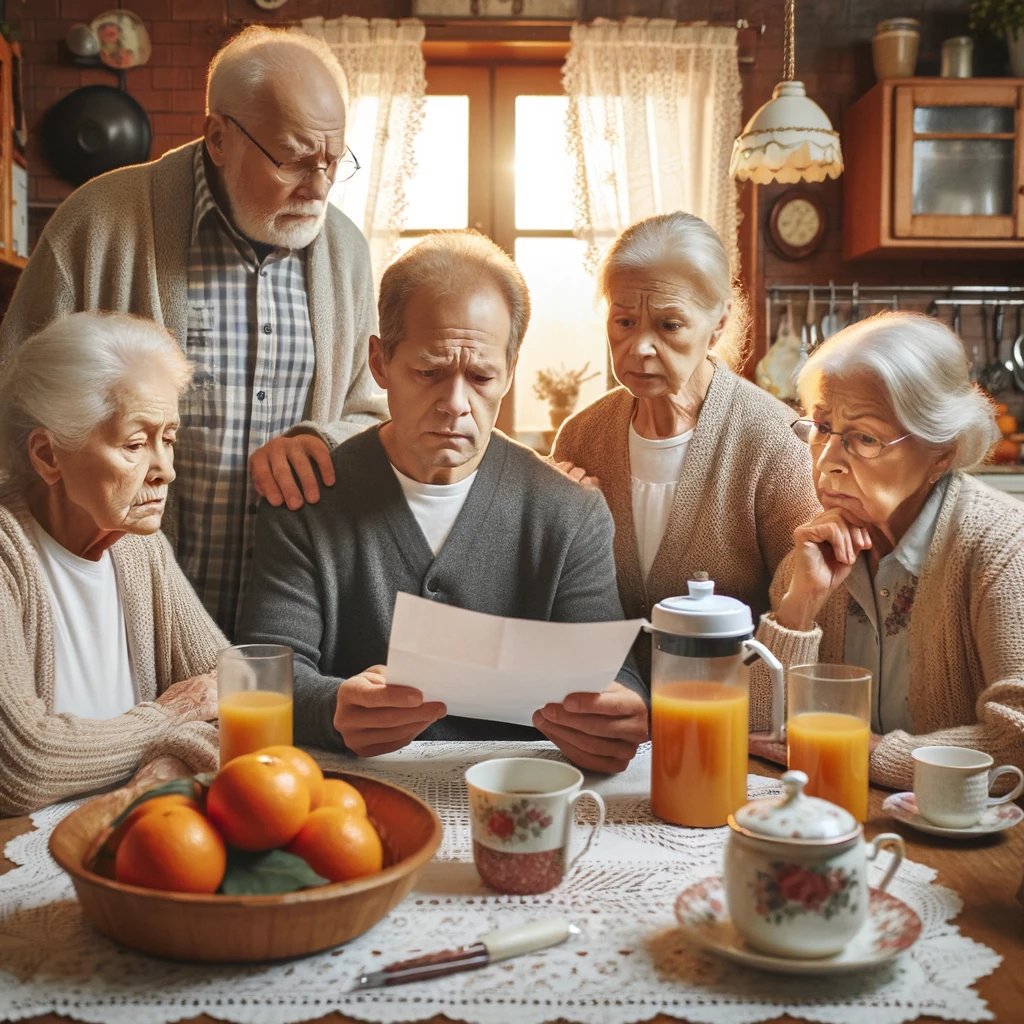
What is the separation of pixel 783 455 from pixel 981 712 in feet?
2.43

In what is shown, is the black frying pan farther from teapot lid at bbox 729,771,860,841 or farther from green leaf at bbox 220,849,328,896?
teapot lid at bbox 729,771,860,841

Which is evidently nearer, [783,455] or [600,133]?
[783,455]

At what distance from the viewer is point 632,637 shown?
4.50 feet

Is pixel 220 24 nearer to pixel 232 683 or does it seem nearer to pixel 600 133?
pixel 600 133

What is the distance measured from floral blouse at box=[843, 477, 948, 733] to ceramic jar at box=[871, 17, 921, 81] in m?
3.50

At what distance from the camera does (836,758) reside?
1423 millimetres

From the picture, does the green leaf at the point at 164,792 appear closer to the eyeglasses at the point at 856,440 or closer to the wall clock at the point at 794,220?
the eyeglasses at the point at 856,440

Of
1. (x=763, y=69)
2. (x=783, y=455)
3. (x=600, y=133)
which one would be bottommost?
(x=783, y=455)

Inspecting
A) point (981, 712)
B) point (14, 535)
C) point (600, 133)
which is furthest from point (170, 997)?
point (600, 133)

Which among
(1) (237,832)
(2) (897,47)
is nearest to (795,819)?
(1) (237,832)

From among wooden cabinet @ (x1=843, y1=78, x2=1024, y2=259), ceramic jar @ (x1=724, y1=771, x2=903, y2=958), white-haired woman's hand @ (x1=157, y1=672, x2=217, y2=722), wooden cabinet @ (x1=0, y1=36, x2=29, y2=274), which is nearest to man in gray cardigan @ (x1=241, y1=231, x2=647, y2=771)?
white-haired woman's hand @ (x1=157, y1=672, x2=217, y2=722)

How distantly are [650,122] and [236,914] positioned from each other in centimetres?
440

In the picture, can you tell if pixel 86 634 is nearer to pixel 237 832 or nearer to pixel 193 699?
pixel 193 699

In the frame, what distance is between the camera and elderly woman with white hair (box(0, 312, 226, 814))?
166 cm
